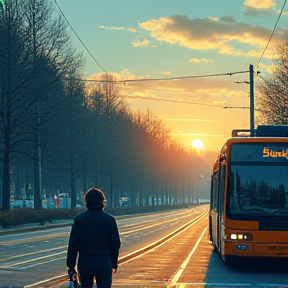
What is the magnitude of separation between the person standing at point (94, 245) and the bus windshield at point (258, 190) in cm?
894

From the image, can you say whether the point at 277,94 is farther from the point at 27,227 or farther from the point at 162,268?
the point at 162,268

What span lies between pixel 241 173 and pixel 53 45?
27.3m

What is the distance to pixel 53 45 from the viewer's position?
4212 cm

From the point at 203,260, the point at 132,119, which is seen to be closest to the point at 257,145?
the point at 203,260

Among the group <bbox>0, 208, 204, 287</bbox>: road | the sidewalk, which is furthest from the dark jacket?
the sidewalk

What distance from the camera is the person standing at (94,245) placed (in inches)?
301

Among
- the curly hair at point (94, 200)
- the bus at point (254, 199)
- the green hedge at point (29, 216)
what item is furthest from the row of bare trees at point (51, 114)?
the curly hair at point (94, 200)

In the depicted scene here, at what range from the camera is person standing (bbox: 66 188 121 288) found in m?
7.65

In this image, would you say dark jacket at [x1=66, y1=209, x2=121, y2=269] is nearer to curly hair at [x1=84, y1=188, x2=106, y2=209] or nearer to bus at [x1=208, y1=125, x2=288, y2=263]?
curly hair at [x1=84, y1=188, x2=106, y2=209]

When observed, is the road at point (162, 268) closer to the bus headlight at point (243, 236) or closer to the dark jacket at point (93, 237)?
the bus headlight at point (243, 236)

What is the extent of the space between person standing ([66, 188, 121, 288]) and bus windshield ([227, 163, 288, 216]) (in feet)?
29.3

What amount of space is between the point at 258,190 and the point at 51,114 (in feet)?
94.6

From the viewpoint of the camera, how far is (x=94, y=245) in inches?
303

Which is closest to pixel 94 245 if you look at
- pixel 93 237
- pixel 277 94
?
pixel 93 237
